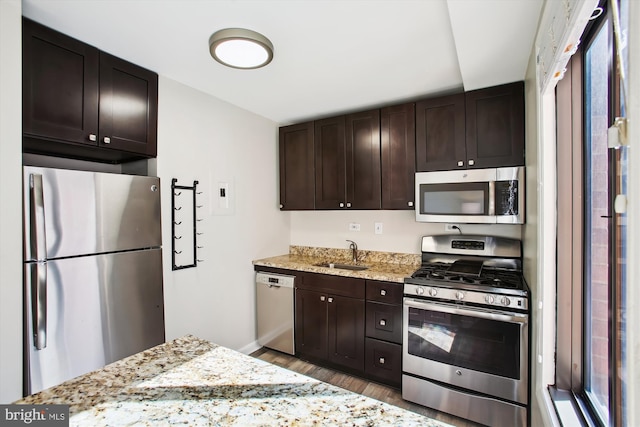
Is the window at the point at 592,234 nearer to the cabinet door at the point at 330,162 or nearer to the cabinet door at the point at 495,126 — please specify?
the cabinet door at the point at 495,126

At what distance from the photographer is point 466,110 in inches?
93.7

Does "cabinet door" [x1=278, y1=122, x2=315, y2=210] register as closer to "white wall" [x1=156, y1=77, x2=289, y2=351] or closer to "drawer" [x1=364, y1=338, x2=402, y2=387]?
"white wall" [x1=156, y1=77, x2=289, y2=351]

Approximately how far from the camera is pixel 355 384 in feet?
8.30

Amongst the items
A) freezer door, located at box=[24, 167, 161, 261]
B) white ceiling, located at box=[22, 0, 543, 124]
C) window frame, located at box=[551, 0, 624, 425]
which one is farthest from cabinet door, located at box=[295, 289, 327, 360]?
white ceiling, located at box=[22, 0, 543, 124]

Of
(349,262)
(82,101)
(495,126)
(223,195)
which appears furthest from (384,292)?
(82,101)

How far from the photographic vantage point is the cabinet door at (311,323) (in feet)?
9.09

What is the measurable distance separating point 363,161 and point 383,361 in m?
1.78

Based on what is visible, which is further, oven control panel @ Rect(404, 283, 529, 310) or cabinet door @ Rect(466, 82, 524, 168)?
cabinet door @ Rect(466, 82, 524, 168)

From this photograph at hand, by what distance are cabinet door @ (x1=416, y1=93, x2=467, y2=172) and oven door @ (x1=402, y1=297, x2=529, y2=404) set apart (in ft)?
3.72

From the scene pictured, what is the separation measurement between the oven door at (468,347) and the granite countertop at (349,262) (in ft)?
1.15

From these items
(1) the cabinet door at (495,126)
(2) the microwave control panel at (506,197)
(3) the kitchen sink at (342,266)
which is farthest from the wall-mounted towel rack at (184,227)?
(2) the microwave control panel at (506,197)

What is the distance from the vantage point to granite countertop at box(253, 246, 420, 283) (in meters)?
2.55

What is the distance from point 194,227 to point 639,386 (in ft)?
8.35

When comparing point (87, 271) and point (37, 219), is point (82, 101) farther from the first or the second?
point (87, 271)
